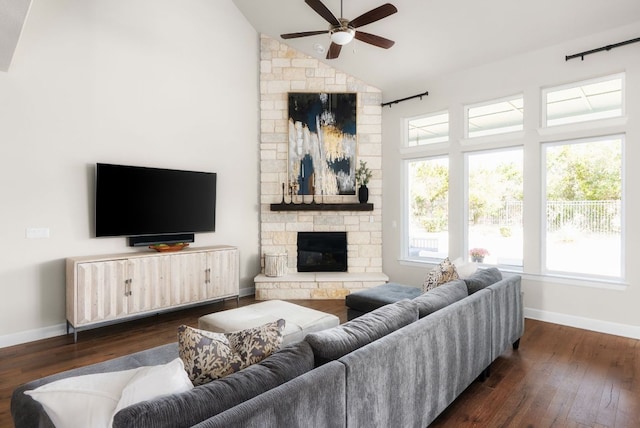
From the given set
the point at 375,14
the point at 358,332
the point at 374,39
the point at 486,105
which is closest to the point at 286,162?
the point at 374,39

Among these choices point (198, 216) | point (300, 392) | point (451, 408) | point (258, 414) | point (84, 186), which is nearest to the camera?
point (258, 414)

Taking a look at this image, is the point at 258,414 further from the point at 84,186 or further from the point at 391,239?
the point at 391,239

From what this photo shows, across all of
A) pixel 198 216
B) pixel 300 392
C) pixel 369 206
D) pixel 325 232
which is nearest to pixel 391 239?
pixel 369 206

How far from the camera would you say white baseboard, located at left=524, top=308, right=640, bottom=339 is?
3754 mm

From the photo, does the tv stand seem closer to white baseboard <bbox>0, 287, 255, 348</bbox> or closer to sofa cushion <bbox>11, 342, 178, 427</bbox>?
white baseboard <bbox>0, 287, 255, 348</bbox>

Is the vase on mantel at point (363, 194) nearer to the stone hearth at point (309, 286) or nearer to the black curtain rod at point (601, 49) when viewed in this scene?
the stone hearth at point (309, 286)

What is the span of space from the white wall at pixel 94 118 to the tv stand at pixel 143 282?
0.41 metres

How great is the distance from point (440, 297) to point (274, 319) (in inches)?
53.3

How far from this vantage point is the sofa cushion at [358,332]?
1.60 m

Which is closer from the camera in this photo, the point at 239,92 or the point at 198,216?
the point at 198,216

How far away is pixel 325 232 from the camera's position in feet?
19.6

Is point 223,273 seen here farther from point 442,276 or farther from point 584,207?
point 584,207

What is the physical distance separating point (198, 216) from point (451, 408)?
393cm

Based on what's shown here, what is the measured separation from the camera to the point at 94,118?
4.14 meters
